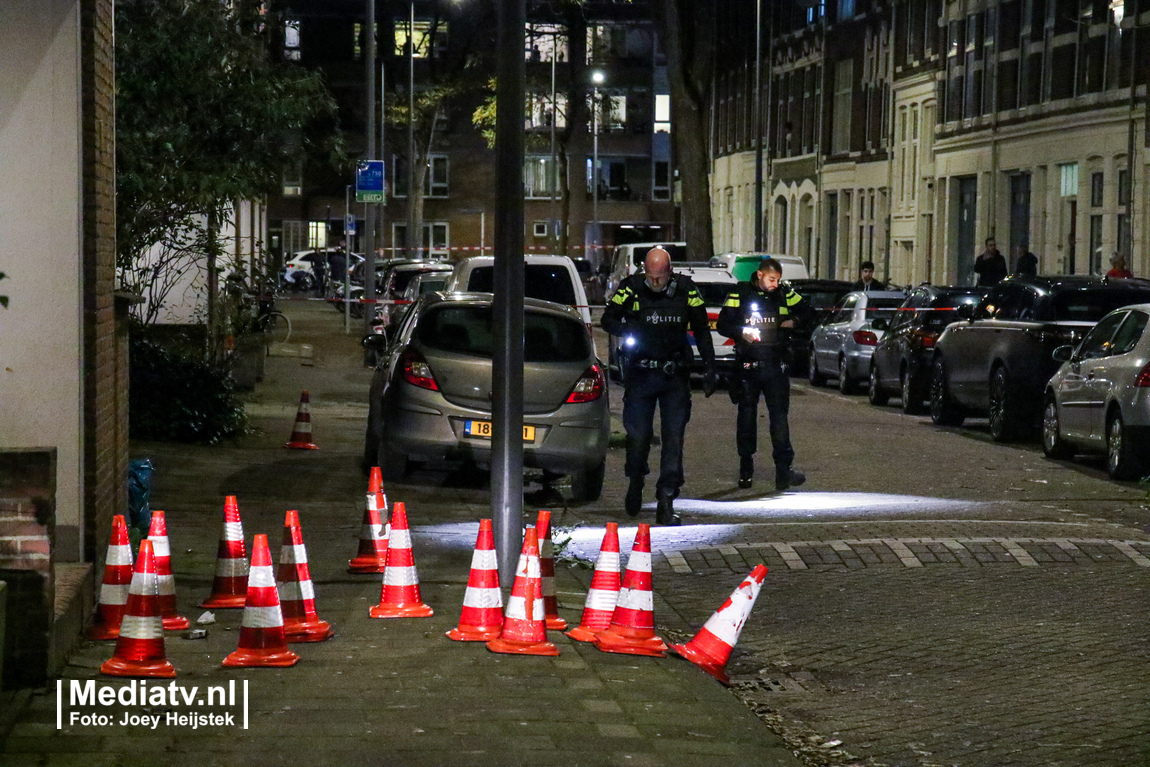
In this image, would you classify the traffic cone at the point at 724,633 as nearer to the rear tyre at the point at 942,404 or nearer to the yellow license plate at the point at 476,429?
the yellow license plate at the point at 476,429

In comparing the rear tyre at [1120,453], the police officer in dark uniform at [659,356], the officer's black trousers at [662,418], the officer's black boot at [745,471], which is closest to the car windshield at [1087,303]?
the rear tyre at [1120,453]

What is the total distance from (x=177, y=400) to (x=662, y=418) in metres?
5.66

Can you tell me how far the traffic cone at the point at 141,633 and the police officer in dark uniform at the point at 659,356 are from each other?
5.79 m

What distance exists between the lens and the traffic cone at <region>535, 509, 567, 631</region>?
8.53m

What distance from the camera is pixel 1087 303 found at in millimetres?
18984

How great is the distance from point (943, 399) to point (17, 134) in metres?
14.4

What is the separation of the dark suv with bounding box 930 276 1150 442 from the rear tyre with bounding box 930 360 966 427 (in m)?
0.40

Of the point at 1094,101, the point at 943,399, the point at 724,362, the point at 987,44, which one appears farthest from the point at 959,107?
the point at 943,399

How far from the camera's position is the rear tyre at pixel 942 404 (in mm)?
21047

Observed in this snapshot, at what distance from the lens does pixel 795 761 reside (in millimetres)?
6625

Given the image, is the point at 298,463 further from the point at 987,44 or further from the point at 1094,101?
the point at 987,44

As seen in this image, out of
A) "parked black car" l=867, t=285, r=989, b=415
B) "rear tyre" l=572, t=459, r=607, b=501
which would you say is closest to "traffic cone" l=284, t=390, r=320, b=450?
"rear tyre" l=572, t=459, r=607, b=501

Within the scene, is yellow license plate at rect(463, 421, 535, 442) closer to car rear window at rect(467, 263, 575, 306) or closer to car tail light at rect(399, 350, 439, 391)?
car tail light at rect(399, 350, 439, 391)

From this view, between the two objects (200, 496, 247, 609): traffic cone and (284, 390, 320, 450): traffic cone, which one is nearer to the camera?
(200, 496, 247, 609): traffic cone
